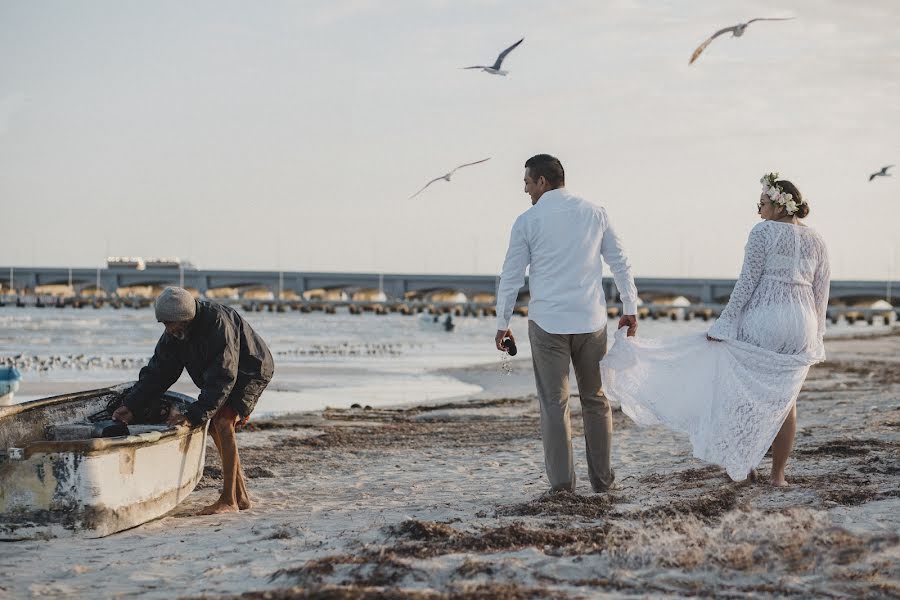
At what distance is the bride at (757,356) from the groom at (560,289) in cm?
30

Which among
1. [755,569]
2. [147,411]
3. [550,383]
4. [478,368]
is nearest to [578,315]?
[550,383]

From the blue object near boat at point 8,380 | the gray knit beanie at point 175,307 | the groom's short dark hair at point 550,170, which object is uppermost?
the groom's short dark hair at point 550,170

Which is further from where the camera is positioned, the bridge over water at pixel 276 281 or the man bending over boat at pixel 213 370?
the bridge over water at pixel 276 281

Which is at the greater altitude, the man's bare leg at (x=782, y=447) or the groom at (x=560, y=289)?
the groom at (x=560, y=289)

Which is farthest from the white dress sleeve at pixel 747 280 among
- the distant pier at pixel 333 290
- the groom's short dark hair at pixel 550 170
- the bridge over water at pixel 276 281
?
the bridge over water at pixel 276 281

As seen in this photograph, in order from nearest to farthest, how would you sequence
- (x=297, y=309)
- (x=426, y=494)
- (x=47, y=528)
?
(x=47, y=528) < (x=426, y=494) < (x=297, y=309)

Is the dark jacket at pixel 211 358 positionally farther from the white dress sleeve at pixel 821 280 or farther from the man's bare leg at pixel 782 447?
the white dress sleeve at pixel 821 280

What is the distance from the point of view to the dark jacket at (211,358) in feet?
20.0

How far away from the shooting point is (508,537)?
4961 millimetres

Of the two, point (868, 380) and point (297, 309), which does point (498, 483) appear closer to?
point (868, 380)

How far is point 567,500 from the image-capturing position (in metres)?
5.98

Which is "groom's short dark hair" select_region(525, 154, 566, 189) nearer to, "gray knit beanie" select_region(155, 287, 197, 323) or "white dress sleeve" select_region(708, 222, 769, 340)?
"white dress sleeve" select_region(708, 222, 769, 340)

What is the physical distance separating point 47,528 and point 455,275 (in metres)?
109

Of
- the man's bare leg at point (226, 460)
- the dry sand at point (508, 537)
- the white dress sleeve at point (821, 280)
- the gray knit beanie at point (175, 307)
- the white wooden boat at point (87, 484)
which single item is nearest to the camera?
the dry sand at point (508, 537)
